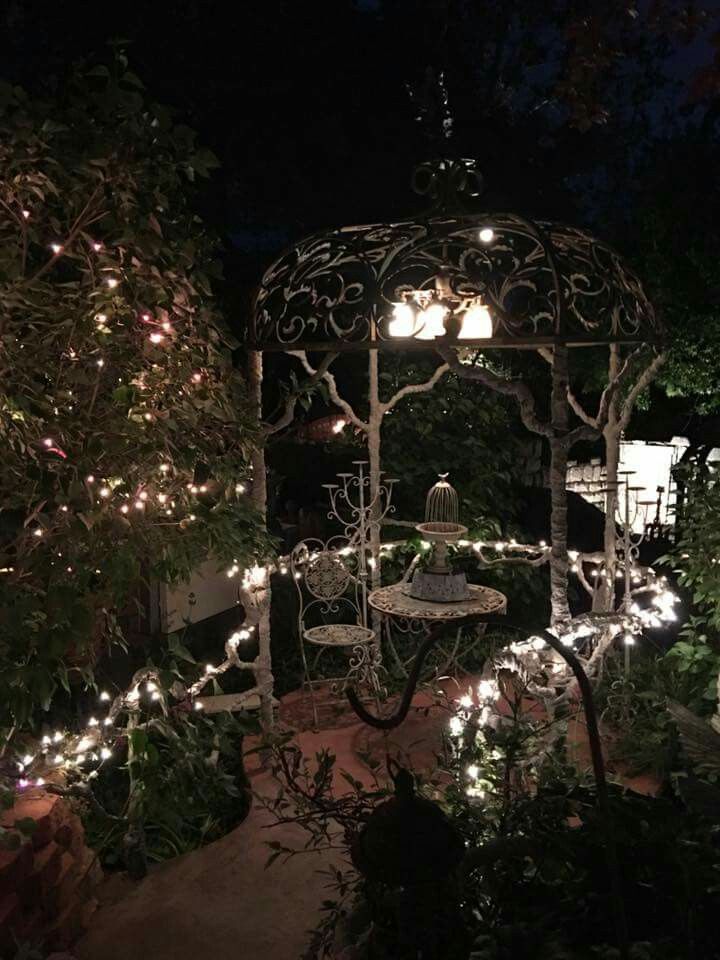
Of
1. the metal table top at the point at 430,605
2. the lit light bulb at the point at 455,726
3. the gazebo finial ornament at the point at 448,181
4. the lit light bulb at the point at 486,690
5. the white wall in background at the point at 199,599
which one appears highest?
the gazebo finial ornament at the point at 448,181

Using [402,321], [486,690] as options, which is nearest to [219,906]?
[486,690]

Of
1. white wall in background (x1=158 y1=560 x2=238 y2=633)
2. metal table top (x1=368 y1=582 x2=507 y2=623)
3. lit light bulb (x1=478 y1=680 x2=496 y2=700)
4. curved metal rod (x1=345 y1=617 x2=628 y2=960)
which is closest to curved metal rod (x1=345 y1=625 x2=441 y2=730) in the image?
curved metal rod (x1=345 y1=617 x2=628 y2=960)

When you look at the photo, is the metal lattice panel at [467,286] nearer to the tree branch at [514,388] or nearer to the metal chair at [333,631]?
the tree branch at [514,388]

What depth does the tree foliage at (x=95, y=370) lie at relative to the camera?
8.37ft

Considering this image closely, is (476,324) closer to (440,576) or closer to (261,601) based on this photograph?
(440,576)

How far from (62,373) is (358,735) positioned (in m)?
3.06

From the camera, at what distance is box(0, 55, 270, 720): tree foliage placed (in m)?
2.55

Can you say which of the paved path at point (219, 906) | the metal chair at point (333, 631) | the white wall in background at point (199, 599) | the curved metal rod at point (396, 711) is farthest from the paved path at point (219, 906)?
the white wall in background at point (199, 599)

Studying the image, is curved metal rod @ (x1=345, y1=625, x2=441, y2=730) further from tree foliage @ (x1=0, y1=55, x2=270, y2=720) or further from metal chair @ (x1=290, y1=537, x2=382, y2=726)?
metal chair @ (x1=290, y1=537, x2=382, y2=726)

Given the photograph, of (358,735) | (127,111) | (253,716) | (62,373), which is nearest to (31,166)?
(127,111)

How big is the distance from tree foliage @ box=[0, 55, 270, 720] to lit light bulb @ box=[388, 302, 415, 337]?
1.09m

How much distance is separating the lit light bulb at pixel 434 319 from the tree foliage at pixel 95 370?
1179 millimetres

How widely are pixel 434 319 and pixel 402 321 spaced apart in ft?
0.52

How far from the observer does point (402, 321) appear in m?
4.17
